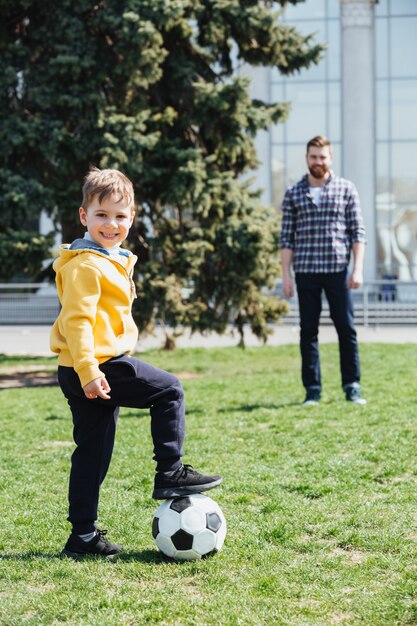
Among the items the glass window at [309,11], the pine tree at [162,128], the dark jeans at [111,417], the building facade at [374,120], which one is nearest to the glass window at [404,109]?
the building facade at [374,120]

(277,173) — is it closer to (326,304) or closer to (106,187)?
(326,304)

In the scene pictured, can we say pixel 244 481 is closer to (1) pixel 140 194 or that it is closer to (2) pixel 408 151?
(1) pixel 140 194

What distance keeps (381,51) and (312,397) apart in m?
22.9

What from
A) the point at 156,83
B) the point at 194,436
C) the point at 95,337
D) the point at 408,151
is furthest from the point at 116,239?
the point at 408,151

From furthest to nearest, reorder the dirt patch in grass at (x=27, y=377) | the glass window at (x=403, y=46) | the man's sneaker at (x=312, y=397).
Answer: the glass window at (x=403, y=46) → the dirt patch in grass at (x=27, y=377) → the man's sneaker at (x=312, y=397)

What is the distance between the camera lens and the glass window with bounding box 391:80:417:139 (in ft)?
93.6

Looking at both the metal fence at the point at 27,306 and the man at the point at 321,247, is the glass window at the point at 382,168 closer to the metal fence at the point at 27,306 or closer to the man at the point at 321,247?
the metal fence at the point at 27,306

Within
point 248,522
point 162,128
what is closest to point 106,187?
point 248,522

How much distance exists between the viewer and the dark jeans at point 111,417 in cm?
387

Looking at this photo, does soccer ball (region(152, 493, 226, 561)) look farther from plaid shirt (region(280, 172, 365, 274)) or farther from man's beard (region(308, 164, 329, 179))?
man's beard (region(308, 164, 329, 179))

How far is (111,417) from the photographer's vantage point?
4.00 metres

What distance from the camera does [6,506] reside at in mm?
4910

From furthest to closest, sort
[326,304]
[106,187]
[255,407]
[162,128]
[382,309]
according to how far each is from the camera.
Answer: [326,304] < [382,309] < [162,128] < [255,407] < [106,187]

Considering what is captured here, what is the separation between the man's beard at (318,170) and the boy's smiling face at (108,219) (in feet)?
13.1
